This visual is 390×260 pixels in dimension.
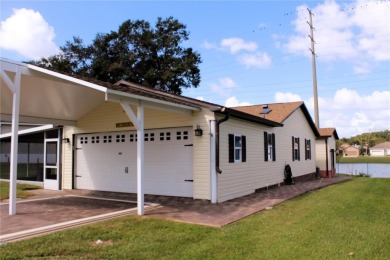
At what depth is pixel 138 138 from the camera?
26.7ft

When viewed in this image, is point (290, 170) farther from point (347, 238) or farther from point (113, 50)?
point (113, 50)

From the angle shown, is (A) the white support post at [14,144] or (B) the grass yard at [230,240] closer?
(B) the grass yard at [230,240]

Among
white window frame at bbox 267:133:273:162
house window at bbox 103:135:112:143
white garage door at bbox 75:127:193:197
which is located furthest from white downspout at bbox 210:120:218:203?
white window frame at bbox 267:133:273:162

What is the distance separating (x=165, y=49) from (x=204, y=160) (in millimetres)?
22765

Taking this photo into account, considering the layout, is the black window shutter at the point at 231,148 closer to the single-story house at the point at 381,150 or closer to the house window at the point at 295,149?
the house window at the point at 295,149

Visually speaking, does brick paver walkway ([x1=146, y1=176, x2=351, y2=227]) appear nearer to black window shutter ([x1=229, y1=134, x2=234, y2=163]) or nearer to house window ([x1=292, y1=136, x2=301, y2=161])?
black window shutter ([x1=229, y1=134, x2=234, y2=163])

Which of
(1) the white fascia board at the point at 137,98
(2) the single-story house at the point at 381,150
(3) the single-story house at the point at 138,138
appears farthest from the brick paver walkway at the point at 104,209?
(2) the single-story house at the point at 381,150

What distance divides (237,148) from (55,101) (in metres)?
6.02

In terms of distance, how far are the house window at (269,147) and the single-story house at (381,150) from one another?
84.4 m

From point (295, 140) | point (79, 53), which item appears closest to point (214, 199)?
point (295, 140)

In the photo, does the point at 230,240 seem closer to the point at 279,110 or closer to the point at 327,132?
the point at 279,110

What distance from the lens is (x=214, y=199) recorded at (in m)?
9.63

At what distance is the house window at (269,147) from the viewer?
1370 centimetres

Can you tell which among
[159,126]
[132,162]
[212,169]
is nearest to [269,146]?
[212,169]
